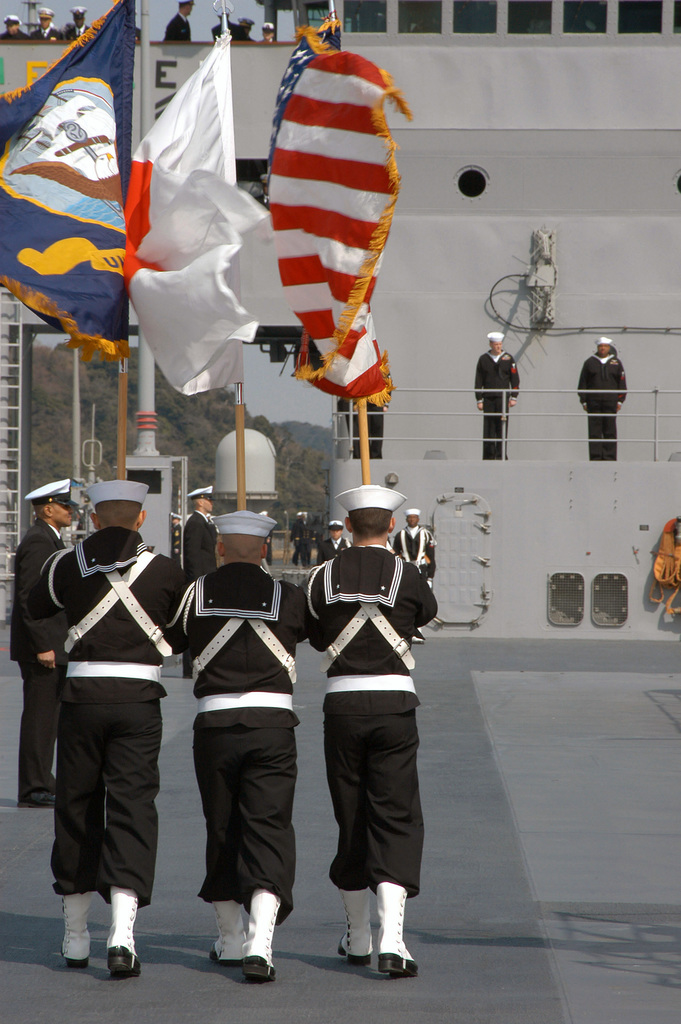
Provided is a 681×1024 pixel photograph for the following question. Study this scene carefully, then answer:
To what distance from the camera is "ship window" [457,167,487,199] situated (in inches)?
774

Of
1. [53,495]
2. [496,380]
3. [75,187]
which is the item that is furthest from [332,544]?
[75,187]

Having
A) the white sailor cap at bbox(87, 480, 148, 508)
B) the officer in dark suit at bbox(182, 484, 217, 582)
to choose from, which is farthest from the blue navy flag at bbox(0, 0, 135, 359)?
the officer in dark suit at bbox(182, 484, 217, 582)

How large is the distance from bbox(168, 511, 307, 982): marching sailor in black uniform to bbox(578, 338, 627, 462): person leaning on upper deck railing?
13.2m

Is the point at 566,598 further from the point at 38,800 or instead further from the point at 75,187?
the point at 75,187

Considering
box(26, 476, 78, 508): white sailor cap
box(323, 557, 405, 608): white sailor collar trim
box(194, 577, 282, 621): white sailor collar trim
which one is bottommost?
box(194, 577, 282, 621): white sailor collar trim

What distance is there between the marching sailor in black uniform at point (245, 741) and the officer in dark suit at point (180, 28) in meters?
18.1

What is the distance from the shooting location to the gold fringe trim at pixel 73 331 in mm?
5688

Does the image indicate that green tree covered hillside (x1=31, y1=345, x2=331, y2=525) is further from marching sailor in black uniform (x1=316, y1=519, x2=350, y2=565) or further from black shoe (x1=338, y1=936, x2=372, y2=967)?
black shoe (x1=338, y1=936, x2=372, y2=967)

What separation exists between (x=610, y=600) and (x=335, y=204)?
13.0m

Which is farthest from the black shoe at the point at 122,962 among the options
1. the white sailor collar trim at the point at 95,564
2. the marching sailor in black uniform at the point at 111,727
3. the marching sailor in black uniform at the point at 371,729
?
the white sailor collar trim at the point at 95,564

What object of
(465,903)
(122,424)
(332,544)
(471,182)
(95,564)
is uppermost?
(471,182)

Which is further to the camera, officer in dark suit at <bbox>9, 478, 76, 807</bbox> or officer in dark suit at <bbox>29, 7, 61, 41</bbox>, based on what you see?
officer in dark suit at <bbox>29, 7, 61, 41</bbox>

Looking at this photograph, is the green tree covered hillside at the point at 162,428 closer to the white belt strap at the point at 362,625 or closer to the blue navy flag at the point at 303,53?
the blue navy flag at the point at 303,53

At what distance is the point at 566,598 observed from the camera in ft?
59.0
